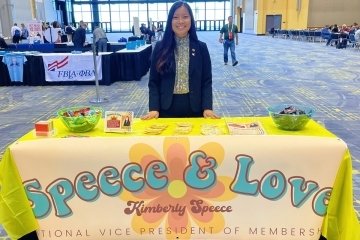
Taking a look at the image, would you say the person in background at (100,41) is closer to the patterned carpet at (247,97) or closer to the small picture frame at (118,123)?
the patterned carpet at (247,97)

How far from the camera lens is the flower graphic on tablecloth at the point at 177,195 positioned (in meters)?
2.12

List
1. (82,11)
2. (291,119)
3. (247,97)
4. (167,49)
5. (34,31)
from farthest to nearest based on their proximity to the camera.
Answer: (82,11)
(34,31)
(247,97)
(167,49)
(291,119)

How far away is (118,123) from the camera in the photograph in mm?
2326

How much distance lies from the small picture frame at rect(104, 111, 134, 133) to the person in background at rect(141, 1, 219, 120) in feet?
1.18

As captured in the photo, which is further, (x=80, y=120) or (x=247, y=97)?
(x=247, y=97)

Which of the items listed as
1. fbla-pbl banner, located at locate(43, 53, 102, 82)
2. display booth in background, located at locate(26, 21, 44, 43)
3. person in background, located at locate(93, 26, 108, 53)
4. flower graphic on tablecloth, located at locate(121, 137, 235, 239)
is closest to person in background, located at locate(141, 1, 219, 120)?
flower graphic on tablecloth, located at locate(121, 137, 235, 239)

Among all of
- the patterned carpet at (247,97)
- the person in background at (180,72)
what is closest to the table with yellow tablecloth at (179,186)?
the person in background at (180,72)

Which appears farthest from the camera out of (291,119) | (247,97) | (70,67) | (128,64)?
(128,64)

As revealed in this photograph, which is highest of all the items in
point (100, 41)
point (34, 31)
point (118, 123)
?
point (34, 31)

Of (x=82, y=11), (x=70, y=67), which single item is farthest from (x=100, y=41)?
(x=82, y=11)

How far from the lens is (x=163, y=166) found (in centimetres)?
213

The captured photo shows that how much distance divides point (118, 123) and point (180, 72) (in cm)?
66

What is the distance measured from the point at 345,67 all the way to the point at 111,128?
40.1 feet

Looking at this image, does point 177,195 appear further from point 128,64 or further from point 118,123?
point 128,64
